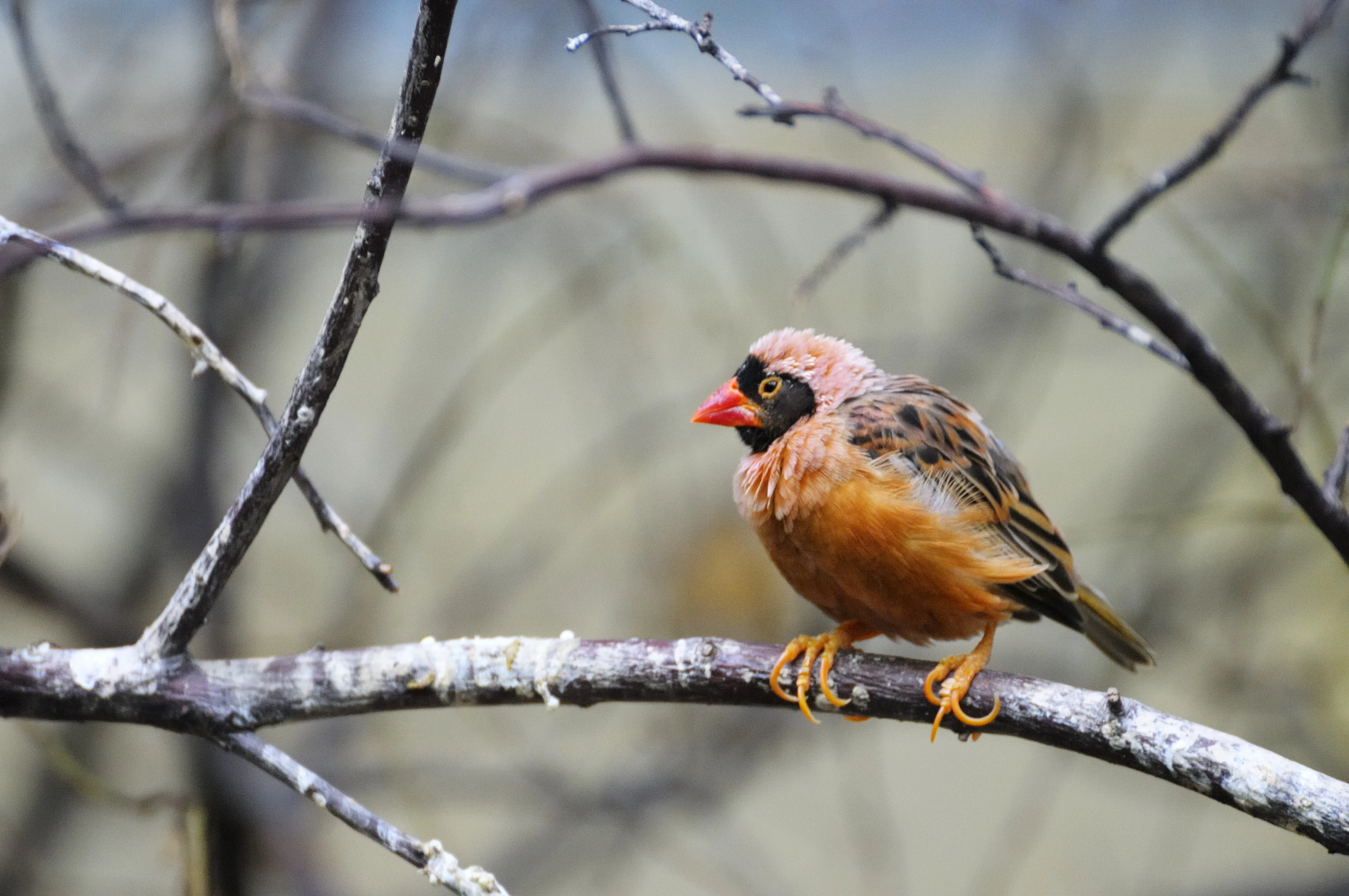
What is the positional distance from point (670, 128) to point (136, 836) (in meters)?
4.17

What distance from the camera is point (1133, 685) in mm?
5156

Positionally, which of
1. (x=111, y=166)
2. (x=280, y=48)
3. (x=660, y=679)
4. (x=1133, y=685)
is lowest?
(x=660, y=679)

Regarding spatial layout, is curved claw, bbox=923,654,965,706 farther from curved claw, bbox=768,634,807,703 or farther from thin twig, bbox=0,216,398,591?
thin twig, bbox=0,216,398,591

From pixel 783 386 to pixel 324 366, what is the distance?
123 centimetres

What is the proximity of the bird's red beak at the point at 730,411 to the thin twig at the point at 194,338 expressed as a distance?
0.94 m

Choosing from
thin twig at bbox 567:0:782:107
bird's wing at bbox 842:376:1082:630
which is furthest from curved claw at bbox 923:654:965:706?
thin twig at bbox 567:0:782:107

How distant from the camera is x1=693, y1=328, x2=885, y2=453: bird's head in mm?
2441

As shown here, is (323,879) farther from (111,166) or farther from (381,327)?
(381,327)

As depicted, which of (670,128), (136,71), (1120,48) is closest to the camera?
(136,71)

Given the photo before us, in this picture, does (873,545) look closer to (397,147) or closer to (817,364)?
(817,364)

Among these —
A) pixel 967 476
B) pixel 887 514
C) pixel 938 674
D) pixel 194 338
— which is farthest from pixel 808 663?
pixel 194 338

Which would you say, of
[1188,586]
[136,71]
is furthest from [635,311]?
[1188,586]

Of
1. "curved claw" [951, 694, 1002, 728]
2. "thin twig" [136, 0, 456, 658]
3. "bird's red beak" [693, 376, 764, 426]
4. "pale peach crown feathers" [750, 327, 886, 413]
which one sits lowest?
"curved claw" [951, 694, 1002, 728]

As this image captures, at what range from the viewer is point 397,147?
120cm
